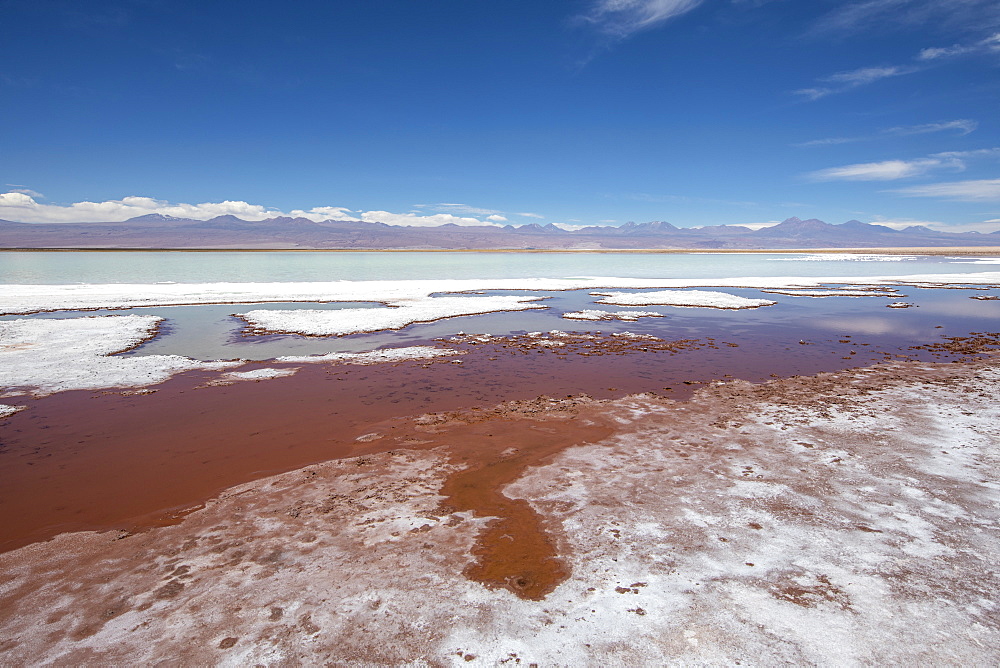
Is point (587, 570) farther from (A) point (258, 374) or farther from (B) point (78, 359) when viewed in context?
(B) point (78, 359)

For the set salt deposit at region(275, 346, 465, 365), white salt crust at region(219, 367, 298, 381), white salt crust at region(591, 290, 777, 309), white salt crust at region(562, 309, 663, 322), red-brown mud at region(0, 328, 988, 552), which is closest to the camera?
red-brown mud at region(0, 328, 988, 552)

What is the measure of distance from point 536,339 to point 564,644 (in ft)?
39.2

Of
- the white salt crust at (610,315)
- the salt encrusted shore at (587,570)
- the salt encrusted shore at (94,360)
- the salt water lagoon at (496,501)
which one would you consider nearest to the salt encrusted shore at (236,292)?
the salt encrusted shore at (94,360)

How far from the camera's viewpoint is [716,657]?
343 cm

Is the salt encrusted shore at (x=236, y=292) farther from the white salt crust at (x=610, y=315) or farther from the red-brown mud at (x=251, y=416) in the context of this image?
the red-brown mud at (x=251, y=416)

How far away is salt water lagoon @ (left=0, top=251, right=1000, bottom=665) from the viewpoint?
12.3ft

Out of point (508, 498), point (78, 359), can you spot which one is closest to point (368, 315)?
point (78, 359)

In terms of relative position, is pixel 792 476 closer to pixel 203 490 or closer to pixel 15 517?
pixel 203 490

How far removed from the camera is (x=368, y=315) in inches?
756

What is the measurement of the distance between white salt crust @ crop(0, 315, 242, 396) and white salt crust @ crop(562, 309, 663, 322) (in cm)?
1229

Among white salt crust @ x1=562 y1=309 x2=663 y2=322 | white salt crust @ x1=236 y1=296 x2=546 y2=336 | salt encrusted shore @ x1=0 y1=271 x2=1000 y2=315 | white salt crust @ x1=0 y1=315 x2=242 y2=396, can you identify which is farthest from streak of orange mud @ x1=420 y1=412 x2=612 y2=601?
salt encrusted shore @ x1=0 y1=271 x2=1000 y2=315

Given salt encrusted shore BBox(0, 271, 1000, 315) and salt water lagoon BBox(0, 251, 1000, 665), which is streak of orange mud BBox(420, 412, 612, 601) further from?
salt encrusted shore BBox(0, 271, 1000, 315)

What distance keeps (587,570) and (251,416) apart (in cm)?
660

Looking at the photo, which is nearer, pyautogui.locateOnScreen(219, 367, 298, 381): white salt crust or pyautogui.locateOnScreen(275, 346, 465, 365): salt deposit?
pyautogui.locateOnScreen(219, 367, 298, 381): white salt crust
